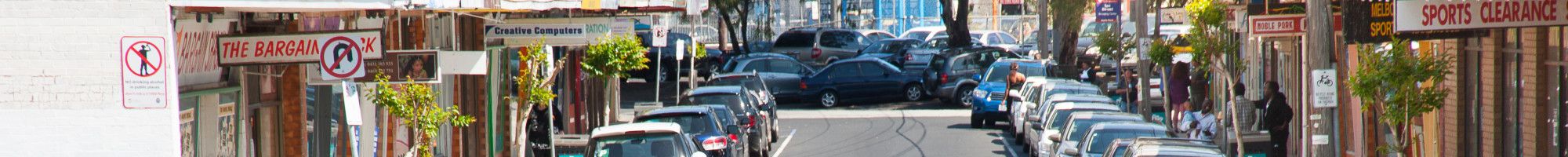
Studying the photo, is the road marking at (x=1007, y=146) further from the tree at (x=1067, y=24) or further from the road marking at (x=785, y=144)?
the tree at (x=1067, y=24)

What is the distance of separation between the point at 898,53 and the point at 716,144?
99.0 feet

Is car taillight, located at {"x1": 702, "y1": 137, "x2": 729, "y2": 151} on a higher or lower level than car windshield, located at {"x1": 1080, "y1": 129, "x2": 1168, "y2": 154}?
higher

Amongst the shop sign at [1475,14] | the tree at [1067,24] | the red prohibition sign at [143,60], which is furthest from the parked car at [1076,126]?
the tree at [1067,24]

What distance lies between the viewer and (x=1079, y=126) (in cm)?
2142

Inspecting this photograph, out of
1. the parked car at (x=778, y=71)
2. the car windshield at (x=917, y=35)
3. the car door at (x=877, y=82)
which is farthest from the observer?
the car windshield at (x=917, y=35)

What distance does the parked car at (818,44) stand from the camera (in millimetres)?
52172

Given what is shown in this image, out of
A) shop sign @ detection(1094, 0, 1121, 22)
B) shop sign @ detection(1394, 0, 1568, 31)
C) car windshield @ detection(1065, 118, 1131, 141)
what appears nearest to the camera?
shop sign @ detection(1394, 0, 1568, 31)

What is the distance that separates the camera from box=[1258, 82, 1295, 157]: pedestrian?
1875 centimetres

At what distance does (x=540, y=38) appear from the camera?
62.9 ft

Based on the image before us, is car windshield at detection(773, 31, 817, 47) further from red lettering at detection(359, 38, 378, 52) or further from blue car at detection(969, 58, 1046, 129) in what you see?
red lettering at detection(359, 38, 378, 52)

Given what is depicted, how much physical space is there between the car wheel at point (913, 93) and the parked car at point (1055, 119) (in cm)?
1168

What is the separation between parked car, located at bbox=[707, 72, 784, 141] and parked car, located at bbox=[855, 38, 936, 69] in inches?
326

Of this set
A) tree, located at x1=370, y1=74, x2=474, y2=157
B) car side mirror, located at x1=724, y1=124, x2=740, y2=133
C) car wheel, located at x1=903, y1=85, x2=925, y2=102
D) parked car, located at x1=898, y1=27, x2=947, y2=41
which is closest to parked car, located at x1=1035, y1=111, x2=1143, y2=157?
car side mirror, located at x1=724, y1=124, x2=740, y2=133

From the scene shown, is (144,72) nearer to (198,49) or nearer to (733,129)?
(198,49)
